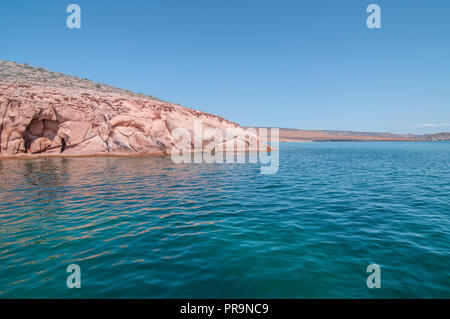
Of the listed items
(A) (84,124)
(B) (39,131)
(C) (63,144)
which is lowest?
(C) (63,144)

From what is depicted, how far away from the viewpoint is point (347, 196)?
443 inches

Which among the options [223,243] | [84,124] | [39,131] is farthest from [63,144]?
[223,243]

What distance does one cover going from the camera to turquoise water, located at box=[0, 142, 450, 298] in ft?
14.5

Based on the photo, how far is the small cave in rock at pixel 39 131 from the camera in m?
28.1

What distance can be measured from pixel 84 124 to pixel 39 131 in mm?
5215

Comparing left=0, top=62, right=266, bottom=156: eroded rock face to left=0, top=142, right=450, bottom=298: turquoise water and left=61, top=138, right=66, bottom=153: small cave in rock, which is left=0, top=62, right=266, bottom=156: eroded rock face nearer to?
left=61, top=138, right=66, bottom=153: small cave in rock

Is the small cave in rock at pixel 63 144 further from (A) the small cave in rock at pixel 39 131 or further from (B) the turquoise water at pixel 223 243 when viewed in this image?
(B) the turquoise water at pixel 223 243

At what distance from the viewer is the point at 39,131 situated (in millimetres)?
28875

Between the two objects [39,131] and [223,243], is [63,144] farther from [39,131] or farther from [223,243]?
[223,243]

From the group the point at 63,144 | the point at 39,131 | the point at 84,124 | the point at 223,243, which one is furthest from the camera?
the point at 84,124

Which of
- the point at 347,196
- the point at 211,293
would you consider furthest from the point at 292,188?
the point at 211,293

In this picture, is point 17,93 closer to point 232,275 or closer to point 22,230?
point 22,230

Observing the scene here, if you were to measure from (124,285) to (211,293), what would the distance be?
5.87ft
